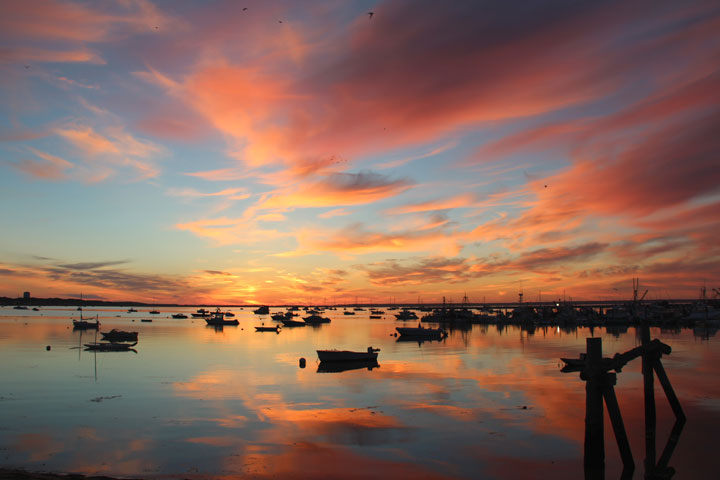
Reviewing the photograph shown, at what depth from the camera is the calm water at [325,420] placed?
67.4ft

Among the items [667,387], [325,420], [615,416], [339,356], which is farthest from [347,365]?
[615,416]

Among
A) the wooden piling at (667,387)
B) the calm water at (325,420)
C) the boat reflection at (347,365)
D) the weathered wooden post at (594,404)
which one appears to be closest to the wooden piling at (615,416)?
the weathered wooden post at (594,404)

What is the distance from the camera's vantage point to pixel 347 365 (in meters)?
53.0

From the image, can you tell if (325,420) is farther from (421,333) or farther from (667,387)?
(421,333)

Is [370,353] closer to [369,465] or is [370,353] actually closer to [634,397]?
[634,397]

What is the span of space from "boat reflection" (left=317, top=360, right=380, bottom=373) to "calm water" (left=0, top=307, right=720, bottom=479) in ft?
3.88

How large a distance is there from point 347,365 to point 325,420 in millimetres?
24895

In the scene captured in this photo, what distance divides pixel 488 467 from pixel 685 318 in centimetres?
14378

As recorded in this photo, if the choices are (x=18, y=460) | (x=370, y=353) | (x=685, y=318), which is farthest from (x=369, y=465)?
(x=685, y=318)

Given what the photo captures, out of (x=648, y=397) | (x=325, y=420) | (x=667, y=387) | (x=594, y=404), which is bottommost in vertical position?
(x=325, y=420)

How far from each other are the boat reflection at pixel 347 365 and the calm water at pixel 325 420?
118 centimetres

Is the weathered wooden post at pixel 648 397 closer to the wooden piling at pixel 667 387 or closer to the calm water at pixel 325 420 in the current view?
the wooden piling at pixel 667 387

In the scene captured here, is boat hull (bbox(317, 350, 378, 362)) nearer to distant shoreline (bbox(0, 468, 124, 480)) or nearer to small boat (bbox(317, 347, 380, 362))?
small boat (bbox(317, 347, 380, 362))

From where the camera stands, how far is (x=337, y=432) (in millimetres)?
25594
